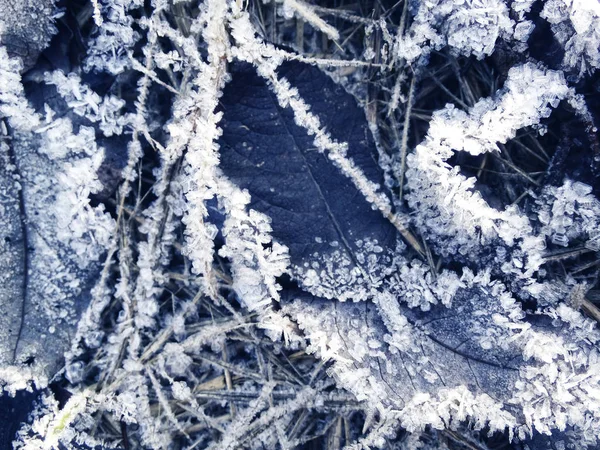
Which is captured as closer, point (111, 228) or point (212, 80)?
point (212, 80)

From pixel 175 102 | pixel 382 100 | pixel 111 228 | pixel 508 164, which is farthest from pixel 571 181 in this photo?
pixel 111 228

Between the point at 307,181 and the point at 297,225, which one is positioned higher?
the point at 307,181

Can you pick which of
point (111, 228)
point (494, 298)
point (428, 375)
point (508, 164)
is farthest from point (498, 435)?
point (111, 228)

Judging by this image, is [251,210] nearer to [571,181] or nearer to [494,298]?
[494,298]

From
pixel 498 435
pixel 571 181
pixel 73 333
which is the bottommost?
pixel 498 435

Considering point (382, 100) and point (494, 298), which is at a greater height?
point (382, 100)

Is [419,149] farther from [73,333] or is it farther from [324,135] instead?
[73,333]
